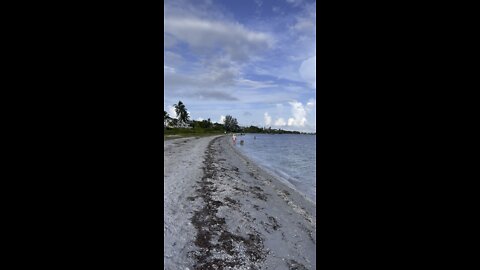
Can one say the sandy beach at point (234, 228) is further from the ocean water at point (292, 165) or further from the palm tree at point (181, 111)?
the palm tree at point (181, 111)

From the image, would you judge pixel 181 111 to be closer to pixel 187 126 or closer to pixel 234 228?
pixel 187 126

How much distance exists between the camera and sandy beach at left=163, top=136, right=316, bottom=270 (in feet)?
17.7

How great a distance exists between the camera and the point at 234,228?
22.7 ft

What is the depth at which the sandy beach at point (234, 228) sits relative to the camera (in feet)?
17.7

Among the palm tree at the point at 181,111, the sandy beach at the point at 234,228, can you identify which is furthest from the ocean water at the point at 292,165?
the palm tree at the point at 181,111

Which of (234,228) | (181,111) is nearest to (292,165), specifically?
(234,228)

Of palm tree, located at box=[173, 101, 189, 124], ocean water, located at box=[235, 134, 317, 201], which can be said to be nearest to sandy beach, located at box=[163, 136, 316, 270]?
ocean water, located at box=[235, 134, 317, 201]

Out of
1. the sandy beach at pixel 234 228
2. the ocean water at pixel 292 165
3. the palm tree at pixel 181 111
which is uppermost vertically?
the palm tree at pixel 181 111

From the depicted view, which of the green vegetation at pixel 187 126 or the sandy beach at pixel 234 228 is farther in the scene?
the green vegetation at pixel 187 126
